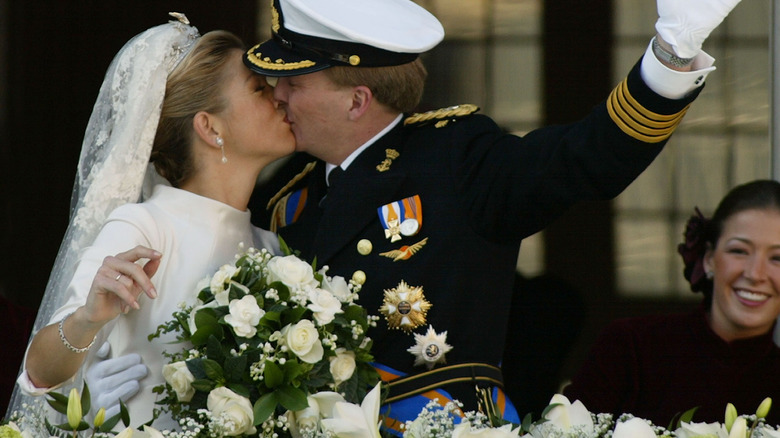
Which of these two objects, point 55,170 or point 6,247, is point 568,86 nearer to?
point 55,170

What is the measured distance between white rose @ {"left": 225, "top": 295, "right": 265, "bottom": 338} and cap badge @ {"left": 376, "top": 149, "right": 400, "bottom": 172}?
1.78 ft

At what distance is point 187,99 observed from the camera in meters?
2.49

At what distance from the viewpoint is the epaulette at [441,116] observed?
2.39 meters

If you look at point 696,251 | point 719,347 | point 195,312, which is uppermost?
point 195,312

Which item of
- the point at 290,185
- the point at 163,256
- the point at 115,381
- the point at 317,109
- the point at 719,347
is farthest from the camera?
the point at 719,347

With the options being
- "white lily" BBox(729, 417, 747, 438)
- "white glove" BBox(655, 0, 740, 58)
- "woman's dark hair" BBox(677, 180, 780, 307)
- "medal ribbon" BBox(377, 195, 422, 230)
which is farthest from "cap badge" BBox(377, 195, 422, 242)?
"woman's dark hair" BBox(677, 180, 780, 307)

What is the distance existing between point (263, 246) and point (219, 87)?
386mm

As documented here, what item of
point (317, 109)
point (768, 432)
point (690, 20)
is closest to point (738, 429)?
point (768, 432)

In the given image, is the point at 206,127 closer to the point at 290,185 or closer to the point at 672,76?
the point at 290,185

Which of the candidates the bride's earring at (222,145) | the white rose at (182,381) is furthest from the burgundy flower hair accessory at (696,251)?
the white rose at (182,381)

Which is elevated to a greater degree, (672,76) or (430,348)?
(672,76)

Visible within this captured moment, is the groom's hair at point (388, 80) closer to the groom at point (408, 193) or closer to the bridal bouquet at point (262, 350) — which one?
the groom at point (408, 193)

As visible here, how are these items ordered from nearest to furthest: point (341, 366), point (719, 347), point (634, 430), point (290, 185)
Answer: point (634, 430)
point (341, 366)
point (290, 185)
point (719, 347)

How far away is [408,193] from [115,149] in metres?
0.66
